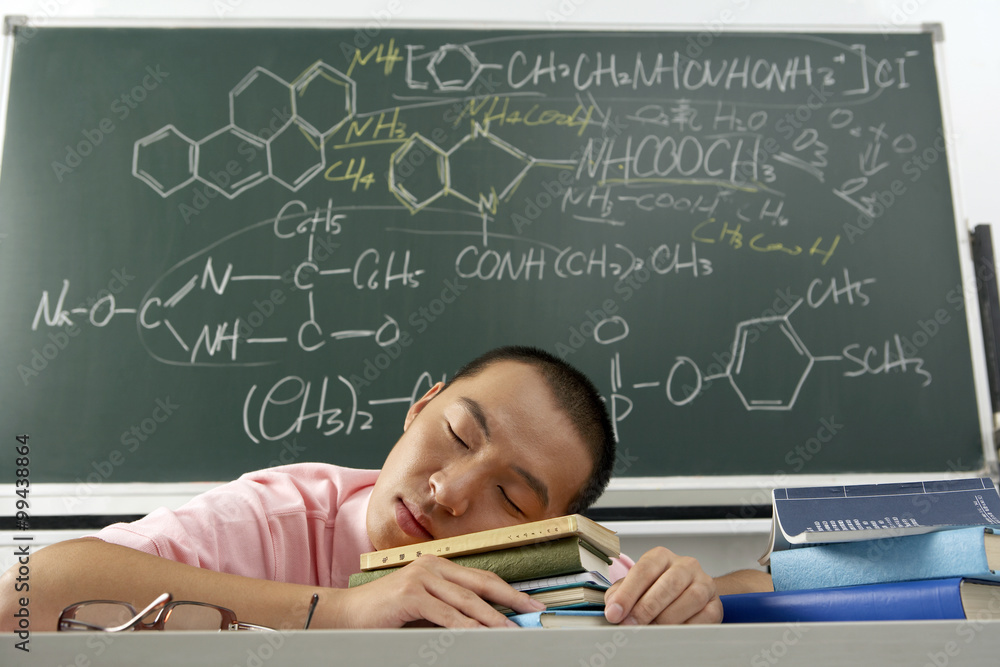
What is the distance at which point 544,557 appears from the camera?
1.93 feet

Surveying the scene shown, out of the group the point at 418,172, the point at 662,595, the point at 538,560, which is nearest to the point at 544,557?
the point at 538,560

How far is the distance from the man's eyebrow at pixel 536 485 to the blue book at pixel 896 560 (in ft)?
1.00

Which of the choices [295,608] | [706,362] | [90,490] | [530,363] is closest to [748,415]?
[706,362]

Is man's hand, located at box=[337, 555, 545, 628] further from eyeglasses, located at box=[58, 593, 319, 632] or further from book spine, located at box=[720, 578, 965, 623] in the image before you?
book spine, located at box=[720, 578, 965, 623]

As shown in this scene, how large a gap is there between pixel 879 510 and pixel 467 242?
1363 mm

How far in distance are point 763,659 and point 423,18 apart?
1971 mm

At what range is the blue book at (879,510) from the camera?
0.60m

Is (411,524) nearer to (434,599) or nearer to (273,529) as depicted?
(273,529)

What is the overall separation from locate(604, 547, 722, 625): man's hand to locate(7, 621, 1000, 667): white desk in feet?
0.51

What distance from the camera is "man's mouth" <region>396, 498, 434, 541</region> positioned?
87cm

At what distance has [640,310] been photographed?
183 cm

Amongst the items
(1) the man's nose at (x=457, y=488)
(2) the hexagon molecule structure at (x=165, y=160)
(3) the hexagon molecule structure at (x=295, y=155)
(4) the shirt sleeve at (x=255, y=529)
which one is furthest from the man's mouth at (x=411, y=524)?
(2) the hexagon molecule structure at (x=165, y=160)

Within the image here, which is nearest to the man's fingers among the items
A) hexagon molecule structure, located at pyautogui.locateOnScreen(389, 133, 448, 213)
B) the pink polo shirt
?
the pink polo shirt

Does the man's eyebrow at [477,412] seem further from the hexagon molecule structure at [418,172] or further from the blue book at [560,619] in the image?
the hexagon molecule structure at [418,172]
